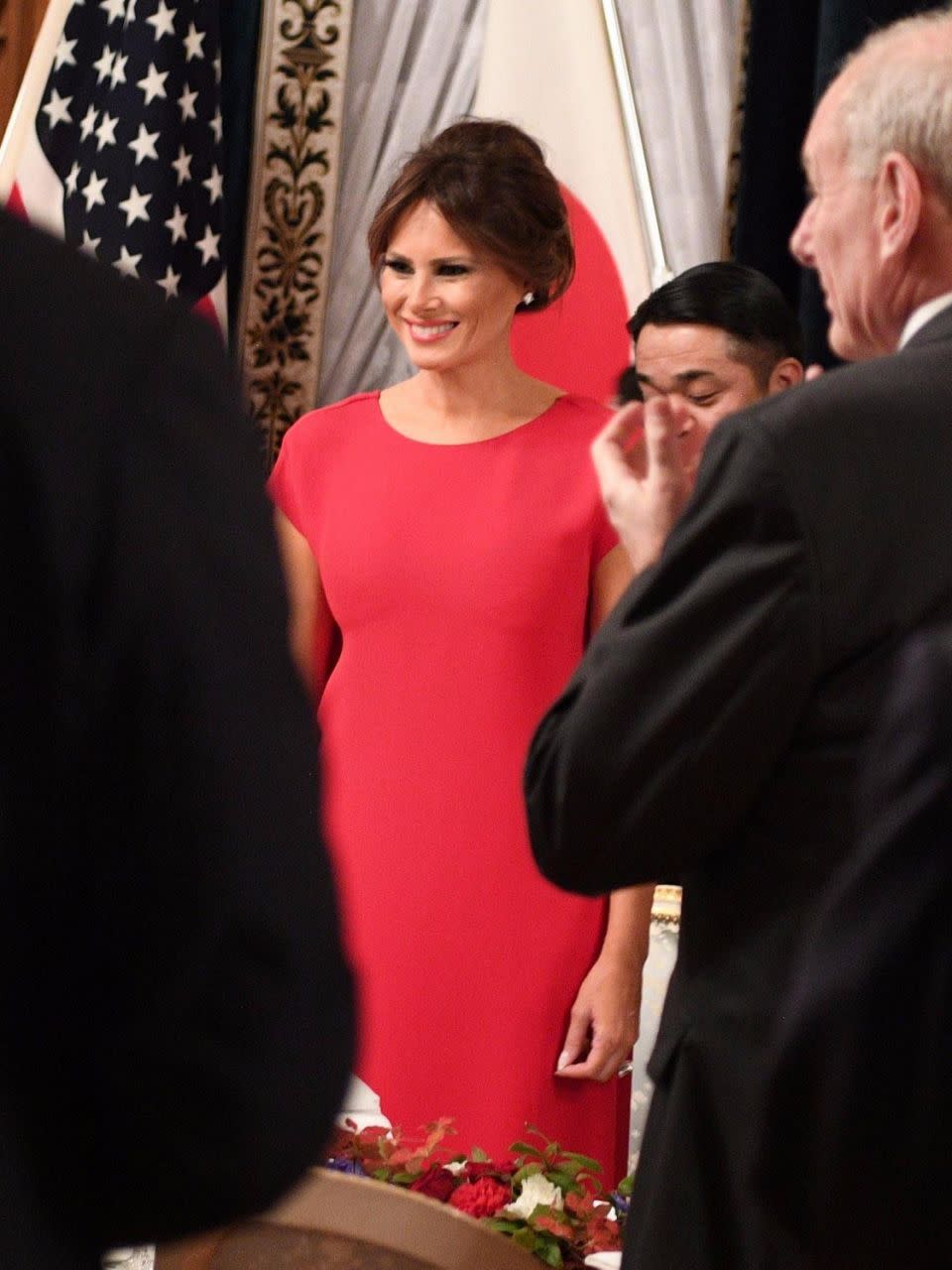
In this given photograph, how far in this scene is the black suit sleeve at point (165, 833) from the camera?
0.73 meters

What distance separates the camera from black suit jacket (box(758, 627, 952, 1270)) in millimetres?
1353

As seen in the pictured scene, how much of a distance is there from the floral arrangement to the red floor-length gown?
0.53 m

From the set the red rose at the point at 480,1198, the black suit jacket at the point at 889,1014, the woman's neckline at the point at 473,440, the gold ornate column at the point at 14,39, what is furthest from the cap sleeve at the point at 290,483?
the gold ornate column at the point at 14,39

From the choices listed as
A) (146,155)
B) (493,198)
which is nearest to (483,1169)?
(493,198)

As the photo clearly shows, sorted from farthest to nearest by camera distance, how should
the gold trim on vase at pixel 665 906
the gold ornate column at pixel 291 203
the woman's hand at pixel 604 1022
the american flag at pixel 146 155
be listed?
the gold ornate column at pixel 291 203 < the american flag at pixel 146 155 < the gold trim on vase at pixel 665 906 < the woman's hand at pixel 604 1022

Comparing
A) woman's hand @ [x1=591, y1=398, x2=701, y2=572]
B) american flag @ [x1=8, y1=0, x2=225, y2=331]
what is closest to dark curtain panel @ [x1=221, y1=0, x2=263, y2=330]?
american flag @ [x1=8, y1=0, x2=225, y2=331]

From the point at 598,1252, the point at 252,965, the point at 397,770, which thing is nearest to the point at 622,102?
the point at 397,770

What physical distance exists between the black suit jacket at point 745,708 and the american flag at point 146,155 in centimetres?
296

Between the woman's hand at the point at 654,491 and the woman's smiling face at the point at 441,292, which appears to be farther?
the woman's smiling face at the point at 441,292

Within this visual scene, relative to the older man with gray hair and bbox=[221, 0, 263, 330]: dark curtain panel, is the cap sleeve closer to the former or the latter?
the older man with gray hair

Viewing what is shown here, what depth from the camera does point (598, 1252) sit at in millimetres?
1721

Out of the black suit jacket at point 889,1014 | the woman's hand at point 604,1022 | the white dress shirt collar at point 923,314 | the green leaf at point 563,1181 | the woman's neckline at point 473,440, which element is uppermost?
the white dress shirt collar at point 923,314

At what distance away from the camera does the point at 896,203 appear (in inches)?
58.1

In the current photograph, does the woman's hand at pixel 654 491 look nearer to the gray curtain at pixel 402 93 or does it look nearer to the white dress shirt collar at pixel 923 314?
the white dress shirt collar at pixel 923 314
